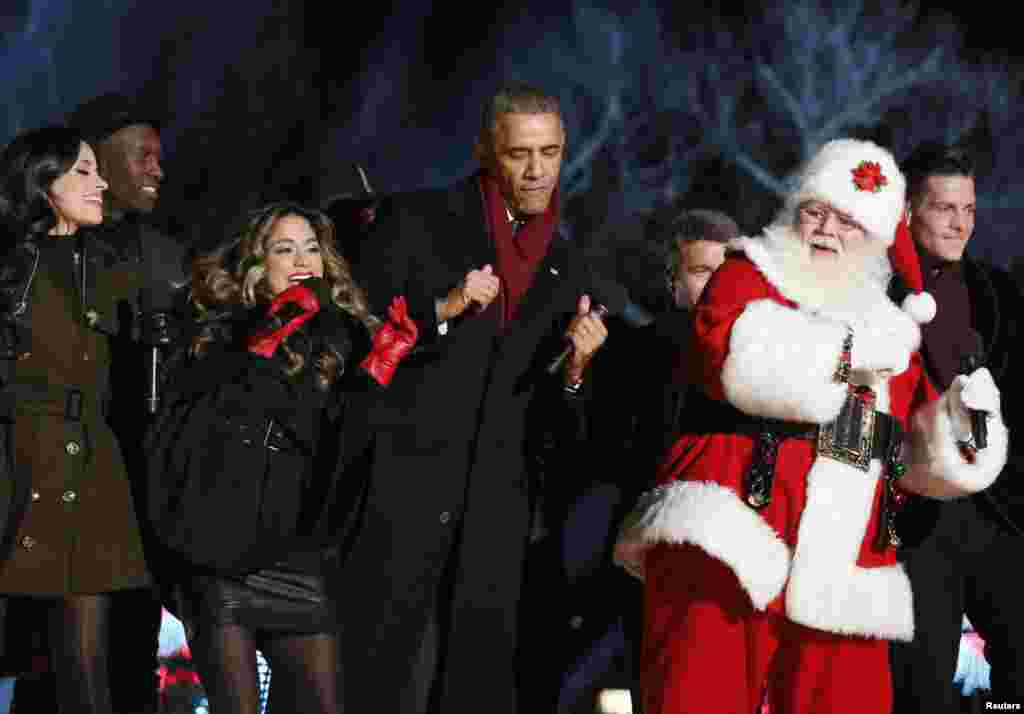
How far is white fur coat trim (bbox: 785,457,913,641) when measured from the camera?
4227mm

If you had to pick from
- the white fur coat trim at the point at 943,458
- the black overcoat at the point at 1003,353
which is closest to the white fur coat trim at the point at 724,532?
the white fur coat trim at the point at 943,458

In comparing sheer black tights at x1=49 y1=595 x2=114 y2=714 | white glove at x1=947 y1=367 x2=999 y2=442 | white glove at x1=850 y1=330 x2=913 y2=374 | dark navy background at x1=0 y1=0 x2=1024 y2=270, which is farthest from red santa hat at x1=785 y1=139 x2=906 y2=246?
dark navy background at x1=0 y1=0 x2=1024 y2=270

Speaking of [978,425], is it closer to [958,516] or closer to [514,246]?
[958,516]

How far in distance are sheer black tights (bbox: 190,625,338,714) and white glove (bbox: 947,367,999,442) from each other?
70.1 inches

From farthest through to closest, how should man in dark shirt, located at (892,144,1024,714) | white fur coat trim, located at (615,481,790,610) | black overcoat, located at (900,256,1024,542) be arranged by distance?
black overcoat, located at (900,256,1024,542), man in dark shirt, located at (892,144,1024,714), white fur coat trim, located at (615,481,790,610)

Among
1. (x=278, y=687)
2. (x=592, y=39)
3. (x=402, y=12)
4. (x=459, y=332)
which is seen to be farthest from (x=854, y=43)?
(x=278, y=687)

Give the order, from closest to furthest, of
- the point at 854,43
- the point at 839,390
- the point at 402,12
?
the point at 839,390 < the point at 402,12 < the point at 854,43

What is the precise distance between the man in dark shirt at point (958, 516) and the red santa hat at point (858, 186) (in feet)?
2.21

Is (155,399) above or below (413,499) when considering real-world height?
above

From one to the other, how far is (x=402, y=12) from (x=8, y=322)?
7572 mm

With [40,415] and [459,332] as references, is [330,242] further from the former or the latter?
[40,415]

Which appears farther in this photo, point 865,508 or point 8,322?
point 8,322

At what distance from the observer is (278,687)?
4.50 metres

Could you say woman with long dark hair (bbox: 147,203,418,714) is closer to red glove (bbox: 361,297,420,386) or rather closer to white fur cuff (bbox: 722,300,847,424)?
red glove (bbox: 361,297,420,386)
